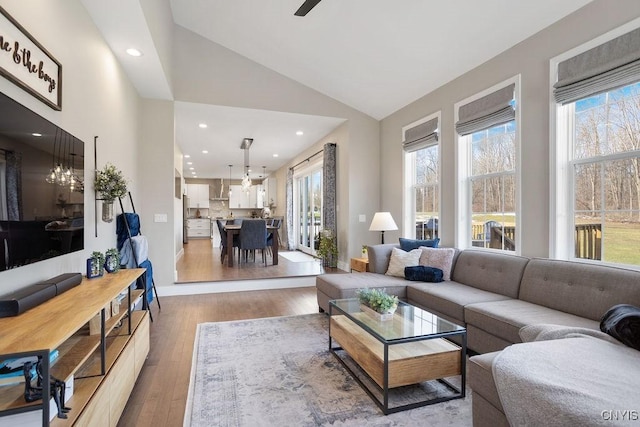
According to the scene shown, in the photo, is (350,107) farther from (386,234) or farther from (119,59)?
(119,59)

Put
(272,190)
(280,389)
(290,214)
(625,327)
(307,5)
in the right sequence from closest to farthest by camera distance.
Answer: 1. (625,327)
2. (280,389)
3. (307,5)
4. (290,214)
5. (272,190)

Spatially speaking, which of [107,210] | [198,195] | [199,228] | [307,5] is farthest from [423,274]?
[199,228]

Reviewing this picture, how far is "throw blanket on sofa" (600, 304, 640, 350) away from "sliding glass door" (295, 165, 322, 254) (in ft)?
19.7

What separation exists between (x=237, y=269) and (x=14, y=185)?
15.6ft

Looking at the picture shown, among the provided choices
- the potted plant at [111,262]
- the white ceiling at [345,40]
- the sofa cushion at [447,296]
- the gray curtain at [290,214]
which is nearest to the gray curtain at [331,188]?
the white ceiling at [345,40]

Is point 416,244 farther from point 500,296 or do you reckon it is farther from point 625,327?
point 625,327

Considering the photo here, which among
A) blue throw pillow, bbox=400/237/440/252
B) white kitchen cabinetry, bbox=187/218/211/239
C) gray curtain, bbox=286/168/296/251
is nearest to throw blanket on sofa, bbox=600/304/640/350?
blue throw pillow, bbox=400/237/440/252

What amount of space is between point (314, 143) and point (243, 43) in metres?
3.09

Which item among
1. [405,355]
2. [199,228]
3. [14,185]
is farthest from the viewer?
[199,228]

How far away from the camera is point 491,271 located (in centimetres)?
325

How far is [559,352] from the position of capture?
151cm

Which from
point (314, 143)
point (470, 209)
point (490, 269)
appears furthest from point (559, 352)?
point (314, 143)

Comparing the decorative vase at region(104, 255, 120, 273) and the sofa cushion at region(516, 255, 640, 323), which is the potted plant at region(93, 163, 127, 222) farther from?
the sofa cushion at region(516, 255, 640, 323)

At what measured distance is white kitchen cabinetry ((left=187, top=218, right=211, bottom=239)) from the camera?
12.8 m
